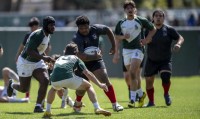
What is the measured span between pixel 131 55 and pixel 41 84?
2.53 meters

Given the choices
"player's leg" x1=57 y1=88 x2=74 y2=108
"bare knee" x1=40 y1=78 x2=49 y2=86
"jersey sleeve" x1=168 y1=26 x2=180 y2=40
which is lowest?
"player's leg" x1=57 y1=88 x2=74 y2=108

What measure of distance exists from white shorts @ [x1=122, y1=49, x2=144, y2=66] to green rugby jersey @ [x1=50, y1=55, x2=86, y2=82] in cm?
343

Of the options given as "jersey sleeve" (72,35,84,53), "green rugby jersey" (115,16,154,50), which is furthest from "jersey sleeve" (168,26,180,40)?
"jersey sleeve" (72,35,84,53)

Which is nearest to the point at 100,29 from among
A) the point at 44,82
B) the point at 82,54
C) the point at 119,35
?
the point at 82,54

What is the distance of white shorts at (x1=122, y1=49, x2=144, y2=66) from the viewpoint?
62.2 ft

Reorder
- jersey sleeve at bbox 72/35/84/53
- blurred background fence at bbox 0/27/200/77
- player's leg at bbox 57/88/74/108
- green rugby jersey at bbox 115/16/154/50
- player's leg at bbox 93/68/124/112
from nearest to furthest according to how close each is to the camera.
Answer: jersey sleeve at bbox 72/35/84/53 → player's leg at bbox 93/68/124/112 → green rugby jersey at bbox 115/16/154/50 → player's leg at bbox 57/88/74/108 → blurred background fence at bbox 0/27/200/77

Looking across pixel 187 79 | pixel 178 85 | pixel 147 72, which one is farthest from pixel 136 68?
pixel 187 79

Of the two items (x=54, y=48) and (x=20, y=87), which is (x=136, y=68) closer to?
(x=20, y=87)

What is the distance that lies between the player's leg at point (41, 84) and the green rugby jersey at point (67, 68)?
6.78 ft

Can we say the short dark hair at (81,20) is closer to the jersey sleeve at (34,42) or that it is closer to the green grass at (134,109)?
the jersey sleeve at (34,42)

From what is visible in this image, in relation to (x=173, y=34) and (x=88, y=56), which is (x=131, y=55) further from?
(x=88, y=56)

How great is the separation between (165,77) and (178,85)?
9726 mm

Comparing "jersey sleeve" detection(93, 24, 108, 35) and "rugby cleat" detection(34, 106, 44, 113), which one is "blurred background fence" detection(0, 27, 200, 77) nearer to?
"rugby cleat" detection(34, 106, 44, 113)

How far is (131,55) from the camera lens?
62.6 feet
